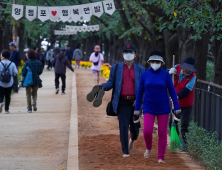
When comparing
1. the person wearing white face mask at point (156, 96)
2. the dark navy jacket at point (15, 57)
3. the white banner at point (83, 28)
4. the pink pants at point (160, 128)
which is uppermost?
the white banner at point (83, 28)

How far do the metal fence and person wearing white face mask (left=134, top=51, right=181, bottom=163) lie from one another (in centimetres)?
125

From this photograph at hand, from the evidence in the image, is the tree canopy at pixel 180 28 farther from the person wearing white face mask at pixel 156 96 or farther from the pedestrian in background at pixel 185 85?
the person wearing white face mask at pixel 156 96

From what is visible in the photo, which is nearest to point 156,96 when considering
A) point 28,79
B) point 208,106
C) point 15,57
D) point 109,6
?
point 208,106

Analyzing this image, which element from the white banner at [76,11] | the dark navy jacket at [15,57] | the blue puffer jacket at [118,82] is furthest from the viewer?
the white banner at [76,11]

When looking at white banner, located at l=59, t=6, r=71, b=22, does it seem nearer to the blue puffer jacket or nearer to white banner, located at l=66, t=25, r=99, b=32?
the blue puffer jacket

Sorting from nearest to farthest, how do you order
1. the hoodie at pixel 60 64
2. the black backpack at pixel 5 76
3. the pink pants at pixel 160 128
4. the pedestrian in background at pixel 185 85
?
the pink pants at pixel 160 128 → the pedestrian in background at pixel 185 85 → the black backpack at pixel 5 76 → the hoodie at pixel 60 64

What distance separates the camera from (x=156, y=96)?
21.2 feet

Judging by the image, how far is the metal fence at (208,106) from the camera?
296 inches

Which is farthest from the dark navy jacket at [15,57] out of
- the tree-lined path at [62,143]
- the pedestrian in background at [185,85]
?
the pedestrian in background at [185,85]

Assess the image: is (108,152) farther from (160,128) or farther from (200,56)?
(200,56)

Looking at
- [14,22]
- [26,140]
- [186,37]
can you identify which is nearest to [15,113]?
[26,140]

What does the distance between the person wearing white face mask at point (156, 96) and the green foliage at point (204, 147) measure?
66 centimetres

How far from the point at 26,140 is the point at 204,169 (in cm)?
386

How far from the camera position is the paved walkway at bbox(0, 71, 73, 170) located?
7066mm
